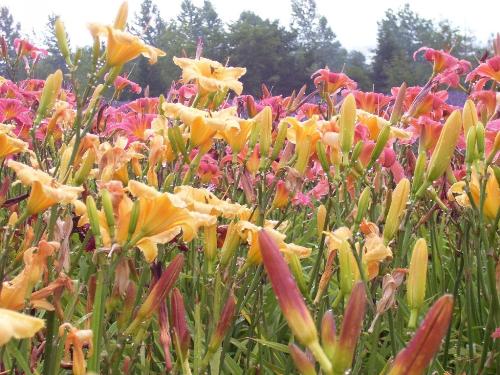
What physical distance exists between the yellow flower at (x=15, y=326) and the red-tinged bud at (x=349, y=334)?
11.2 inches

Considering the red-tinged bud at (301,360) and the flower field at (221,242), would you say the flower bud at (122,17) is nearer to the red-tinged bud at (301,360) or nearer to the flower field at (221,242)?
the flower field at (221,242)

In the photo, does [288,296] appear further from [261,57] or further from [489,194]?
[261,57]

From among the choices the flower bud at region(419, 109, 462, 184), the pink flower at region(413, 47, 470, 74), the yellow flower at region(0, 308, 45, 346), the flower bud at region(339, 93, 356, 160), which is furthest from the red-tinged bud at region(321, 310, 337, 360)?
the pink flower at region(413, 47, 470, 74)

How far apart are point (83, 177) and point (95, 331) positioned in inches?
18.5

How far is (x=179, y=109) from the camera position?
1.47 meters

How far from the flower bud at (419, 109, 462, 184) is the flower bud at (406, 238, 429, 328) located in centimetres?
31

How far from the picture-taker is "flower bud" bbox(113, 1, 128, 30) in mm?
1333

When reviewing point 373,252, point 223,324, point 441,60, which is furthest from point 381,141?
point 441,60

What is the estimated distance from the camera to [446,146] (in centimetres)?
122

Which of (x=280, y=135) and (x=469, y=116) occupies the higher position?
(x=469, y=116)

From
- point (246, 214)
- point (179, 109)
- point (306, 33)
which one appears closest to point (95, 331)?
point (246, 214)

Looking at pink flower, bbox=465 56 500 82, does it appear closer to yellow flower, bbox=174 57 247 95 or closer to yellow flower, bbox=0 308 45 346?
yellow flower, bbox=174 57 247 95

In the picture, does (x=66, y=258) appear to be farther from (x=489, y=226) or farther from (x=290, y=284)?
(x=489, y=226)

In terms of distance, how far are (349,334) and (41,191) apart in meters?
0.55
